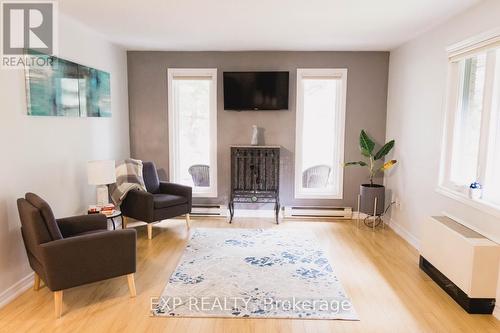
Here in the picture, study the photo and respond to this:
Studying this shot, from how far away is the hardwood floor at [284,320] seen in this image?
2.55m

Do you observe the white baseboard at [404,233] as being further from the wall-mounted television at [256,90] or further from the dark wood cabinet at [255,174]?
the wall-mounted television at [256,90]

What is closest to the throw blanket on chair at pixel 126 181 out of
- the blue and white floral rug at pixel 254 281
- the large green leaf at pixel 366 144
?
the blue and white floral rug at pixel 254 281

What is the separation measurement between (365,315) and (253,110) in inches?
134

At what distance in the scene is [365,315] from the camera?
273cm

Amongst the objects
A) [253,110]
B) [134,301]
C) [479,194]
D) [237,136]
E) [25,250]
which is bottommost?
[134,301]

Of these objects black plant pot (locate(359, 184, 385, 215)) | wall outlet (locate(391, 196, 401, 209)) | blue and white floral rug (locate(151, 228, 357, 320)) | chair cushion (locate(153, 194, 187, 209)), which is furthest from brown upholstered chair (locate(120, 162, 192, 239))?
wall outlet (locate(391, 196, 401, 209))

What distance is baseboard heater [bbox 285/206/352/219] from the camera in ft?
17.9

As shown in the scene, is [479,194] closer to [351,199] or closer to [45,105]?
[351,199]

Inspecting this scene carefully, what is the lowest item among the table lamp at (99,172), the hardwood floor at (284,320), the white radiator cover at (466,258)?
the hardwood floor at (284,320)

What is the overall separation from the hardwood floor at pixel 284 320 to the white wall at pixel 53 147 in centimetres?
47

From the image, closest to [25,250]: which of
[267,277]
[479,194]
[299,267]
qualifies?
[267,277]

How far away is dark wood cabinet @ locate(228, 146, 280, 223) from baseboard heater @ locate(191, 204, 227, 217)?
1.38ft

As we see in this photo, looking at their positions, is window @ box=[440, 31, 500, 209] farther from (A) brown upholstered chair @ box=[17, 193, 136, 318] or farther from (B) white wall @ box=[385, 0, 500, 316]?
(A) brown upholstered chair @ box=[17, 193, 136, 318]

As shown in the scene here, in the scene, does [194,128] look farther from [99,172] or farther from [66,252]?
[66,252]
